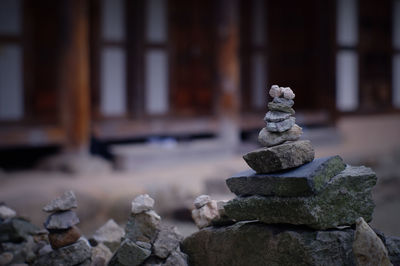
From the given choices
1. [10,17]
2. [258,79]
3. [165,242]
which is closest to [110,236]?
[165,242]

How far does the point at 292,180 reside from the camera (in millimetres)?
3998

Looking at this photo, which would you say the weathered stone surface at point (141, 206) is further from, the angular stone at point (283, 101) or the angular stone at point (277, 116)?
the angular stone at point (283, 101)

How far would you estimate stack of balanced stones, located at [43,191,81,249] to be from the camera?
4.79m

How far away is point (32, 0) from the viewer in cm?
938

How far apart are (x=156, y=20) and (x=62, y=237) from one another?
6.36 m

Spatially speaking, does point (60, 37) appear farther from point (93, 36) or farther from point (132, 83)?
point (132, 83)

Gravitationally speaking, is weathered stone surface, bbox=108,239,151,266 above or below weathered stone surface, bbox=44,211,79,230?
below

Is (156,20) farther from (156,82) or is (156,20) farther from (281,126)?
(281,126)

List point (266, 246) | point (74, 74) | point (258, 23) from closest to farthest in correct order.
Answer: point (266, 246) → point (74, 74) → point (258, 23)

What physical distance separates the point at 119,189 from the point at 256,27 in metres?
5.86

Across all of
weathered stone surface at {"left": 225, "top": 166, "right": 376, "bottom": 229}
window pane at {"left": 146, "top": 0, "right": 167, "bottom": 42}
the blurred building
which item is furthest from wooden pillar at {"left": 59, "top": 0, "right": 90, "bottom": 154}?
weathered stone surface at {"left": 225, "top": 166, "right": 376, "bottom": 229}

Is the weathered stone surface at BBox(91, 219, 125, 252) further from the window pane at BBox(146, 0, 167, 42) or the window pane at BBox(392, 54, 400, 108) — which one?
the window pane at BBox(392, 54, 400, 108)

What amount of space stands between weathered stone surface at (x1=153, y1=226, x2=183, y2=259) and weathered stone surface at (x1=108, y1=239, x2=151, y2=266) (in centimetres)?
8

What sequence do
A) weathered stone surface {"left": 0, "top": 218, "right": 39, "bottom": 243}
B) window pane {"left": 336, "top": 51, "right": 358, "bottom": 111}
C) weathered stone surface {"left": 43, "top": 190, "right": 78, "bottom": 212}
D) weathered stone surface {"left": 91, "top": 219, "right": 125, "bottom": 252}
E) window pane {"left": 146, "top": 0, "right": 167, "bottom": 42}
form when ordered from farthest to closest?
window pane {"left": 336, "top": 51, "right": 358, "bottom": 111}
window pane {"left": 146, "top": 0, "right": 167, "bottom": 42}
weathered stone surface {"left": 0, "top": 218, "right": 39, "bottom": 243}
weathered stone surface {"left": 91, "top": 219, "right": 125, "bottom": 252}
weathered stone surface {"left": 43, "top": 190, "right": 78, "bottom": 212}
